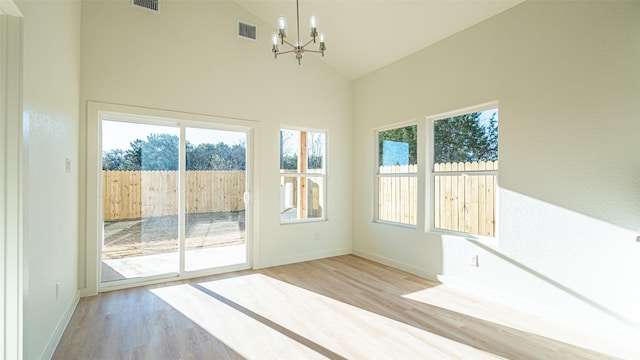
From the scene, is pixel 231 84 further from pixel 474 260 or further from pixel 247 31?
pixel 474 260

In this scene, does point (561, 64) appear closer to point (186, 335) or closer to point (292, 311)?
point (292, 311)

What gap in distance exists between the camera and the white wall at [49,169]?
1756 mm

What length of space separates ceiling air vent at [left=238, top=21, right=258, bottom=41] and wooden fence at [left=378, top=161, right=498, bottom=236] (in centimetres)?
289

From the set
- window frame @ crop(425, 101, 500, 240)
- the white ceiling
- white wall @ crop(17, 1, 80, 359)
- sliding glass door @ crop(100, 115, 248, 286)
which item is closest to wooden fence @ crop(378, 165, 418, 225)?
window frame @ crop(425, 101, 500, 240)

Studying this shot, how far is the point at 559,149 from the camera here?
2.73m

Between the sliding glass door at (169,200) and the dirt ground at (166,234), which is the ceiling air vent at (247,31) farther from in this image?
the dirt ground at (166,234)

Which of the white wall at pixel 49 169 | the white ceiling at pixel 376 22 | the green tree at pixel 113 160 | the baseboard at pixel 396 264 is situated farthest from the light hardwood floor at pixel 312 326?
the white ceiling at pixel 376 22

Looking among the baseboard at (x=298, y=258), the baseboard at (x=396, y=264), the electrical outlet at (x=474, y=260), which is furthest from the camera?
the baseboard at (x=298, y=258)

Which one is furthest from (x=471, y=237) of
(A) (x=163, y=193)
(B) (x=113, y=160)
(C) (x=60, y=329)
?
(B) (x=113, y=160)

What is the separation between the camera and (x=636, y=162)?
7.56 ft

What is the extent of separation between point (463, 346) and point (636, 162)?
78.8 inches

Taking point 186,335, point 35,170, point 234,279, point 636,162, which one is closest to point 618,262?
point 636,162

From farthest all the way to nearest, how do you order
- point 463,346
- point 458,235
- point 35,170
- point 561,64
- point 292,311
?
point 458,235, point 292,311, point 561,64, point 463,346, point 35,170

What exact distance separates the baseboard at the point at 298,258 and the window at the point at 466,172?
1.81 m
